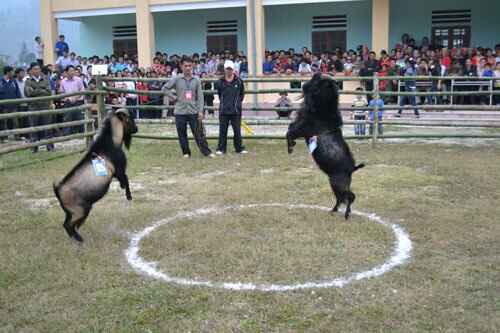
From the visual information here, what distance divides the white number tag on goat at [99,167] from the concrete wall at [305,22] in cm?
1940

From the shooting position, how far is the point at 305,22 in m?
24.9

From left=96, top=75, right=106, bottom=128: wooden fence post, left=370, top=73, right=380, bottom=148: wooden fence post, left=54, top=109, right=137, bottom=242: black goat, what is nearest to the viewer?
left=54, top=109, right=137, bottom=242: black goat

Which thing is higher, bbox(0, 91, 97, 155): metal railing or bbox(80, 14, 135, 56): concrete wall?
bbox(80, 14, 135, 56): concrete wall

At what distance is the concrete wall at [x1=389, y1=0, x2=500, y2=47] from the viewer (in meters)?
22.8

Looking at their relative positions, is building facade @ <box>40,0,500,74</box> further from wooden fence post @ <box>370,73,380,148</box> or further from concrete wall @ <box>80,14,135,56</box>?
wooden fence post @ <box>370,73,380,148</box>

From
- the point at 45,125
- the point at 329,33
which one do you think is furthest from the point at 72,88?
the point at 329,33

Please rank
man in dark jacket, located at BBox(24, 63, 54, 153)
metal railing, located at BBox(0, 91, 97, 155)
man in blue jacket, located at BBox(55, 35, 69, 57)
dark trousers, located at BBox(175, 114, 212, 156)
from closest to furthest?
metal railing, located at BBox(0, 91, 97, 155) → dark trousers, located at BBox(175, 114, 212, 156) → man in dark jacket, located at BBox(24, 63, 54, 153) → man in blue jacket, located at BBox(55, 35, 69, 57)

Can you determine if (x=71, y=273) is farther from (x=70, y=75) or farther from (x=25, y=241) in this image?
(x=70, y=75)

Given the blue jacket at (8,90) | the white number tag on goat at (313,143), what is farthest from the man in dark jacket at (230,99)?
the blue jacket at (8,90)

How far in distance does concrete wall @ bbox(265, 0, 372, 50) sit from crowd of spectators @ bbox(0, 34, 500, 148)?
1.23 metres

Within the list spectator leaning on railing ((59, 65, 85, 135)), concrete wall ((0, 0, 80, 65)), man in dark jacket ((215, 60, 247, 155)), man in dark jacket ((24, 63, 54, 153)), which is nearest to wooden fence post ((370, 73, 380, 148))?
man in dark jacket ((215, 60, 247, 155))

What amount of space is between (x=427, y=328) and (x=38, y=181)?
7.21 meters

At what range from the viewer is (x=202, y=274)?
5.30 metres

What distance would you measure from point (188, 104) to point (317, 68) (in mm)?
9006
